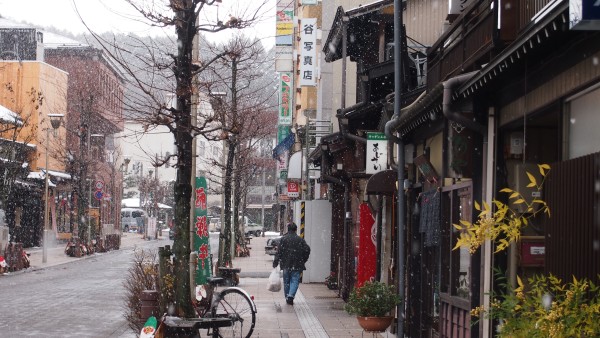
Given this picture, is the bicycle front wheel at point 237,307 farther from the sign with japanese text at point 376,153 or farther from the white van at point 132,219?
the white van at point 132,219

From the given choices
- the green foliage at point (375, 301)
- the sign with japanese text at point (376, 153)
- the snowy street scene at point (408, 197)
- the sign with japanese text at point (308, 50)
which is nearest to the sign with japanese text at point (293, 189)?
the sign with japanese text at point (308, 50)

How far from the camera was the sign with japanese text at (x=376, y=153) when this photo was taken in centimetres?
1686

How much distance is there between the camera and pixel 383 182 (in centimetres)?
1609

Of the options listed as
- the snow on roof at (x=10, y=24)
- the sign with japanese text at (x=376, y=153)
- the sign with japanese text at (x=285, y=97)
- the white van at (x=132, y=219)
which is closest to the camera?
the sign with japanese text at (x=376, y=153)

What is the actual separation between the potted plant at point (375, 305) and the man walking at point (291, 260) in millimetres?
7165

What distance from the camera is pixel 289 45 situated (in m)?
51.3

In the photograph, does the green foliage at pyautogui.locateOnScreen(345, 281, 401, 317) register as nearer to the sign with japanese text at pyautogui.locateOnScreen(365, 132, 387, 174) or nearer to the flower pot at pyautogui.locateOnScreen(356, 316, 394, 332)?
the flower pot at pyautogui.locateOnScreen(356, 316, 394, 332)

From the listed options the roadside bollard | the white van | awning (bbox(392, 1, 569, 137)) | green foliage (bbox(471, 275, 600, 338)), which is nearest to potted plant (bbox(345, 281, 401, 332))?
awning (bbox(392, 1, 569, 137))

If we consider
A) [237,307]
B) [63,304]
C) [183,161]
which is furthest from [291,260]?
[183,161]

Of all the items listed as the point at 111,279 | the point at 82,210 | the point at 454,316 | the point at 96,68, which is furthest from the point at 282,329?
the point at 96,68

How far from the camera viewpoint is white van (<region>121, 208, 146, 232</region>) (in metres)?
103

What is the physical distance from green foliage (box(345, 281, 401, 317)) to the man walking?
716 centimetres

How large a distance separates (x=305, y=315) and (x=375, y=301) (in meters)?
5.35

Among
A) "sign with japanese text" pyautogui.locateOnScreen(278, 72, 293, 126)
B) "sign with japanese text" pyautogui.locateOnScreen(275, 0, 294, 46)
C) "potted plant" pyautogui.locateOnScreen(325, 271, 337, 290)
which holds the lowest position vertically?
"potted plant" pyautogui.locateOnScreen(325, 271, 337, 290)
